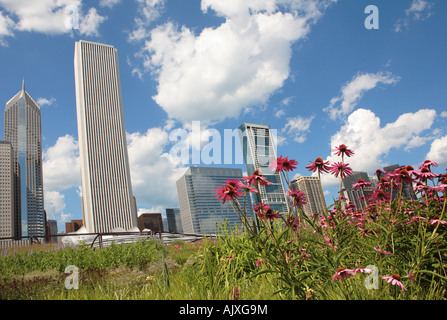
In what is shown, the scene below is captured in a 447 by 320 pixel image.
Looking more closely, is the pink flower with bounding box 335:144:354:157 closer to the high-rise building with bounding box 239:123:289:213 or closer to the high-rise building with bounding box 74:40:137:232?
the high-rise building with bounding box 74:40:137:232

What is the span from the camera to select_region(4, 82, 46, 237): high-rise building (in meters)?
160

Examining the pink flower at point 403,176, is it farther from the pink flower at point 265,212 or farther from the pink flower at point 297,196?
the pink flower at point 265,212

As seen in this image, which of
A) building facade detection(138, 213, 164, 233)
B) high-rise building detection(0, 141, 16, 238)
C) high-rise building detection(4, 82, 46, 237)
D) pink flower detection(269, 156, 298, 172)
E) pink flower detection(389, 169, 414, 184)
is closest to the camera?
pink flower detection(389, 169, 414, 184)

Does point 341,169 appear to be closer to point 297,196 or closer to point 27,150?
point 297,196

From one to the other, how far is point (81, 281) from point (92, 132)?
82639 mm

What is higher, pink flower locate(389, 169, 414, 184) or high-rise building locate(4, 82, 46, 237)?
high-rise building locate(4, 82, 46, 237)

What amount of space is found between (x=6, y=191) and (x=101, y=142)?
101 m

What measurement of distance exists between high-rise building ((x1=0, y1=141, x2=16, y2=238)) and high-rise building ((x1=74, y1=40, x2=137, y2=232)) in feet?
291

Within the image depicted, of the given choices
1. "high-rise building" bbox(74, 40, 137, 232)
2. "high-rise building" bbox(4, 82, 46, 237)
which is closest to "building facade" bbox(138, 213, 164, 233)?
"high-rise building" bbox(74, 40, 137, 232)

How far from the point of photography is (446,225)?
267 centimetres

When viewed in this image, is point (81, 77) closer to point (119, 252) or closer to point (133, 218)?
point (133, 218)

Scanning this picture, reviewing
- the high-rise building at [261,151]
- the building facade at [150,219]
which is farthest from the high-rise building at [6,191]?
the high-rise building at [261,151]
